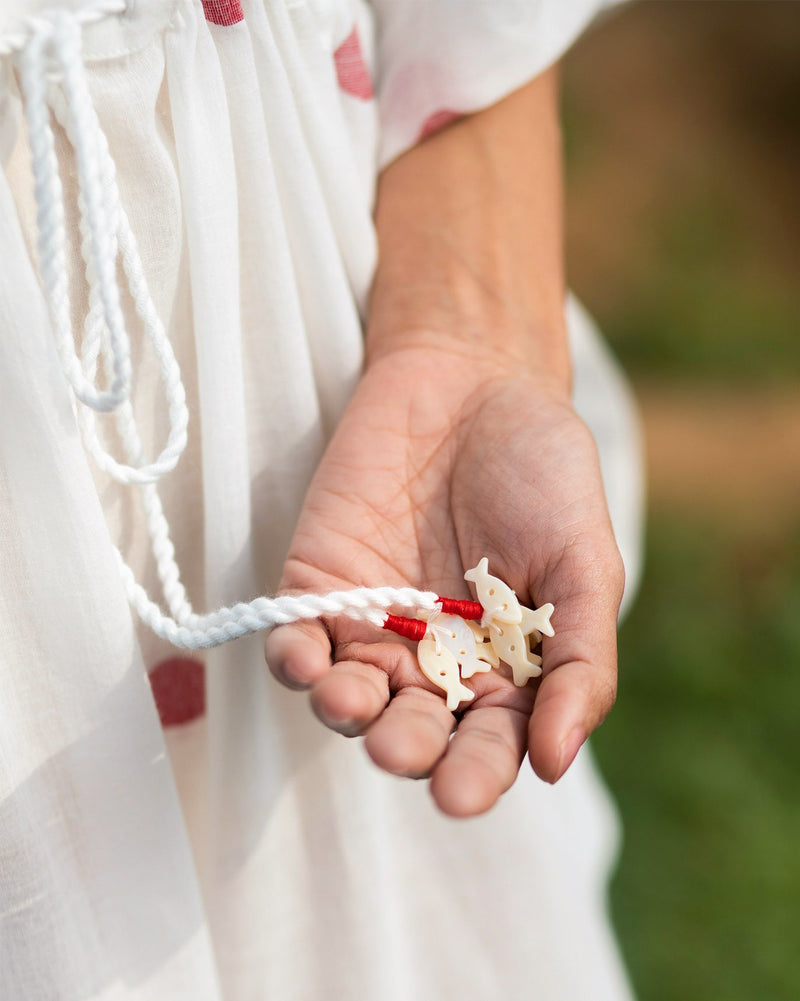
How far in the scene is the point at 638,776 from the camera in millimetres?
2047

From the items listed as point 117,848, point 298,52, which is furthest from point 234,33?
point 117,848

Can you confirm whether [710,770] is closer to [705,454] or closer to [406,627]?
[705,454]

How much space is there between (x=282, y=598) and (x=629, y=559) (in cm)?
73

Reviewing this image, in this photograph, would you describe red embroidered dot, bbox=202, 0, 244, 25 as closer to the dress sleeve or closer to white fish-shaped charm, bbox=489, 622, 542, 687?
the dress sleeve

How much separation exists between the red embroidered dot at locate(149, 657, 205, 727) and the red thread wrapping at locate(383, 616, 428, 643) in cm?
28

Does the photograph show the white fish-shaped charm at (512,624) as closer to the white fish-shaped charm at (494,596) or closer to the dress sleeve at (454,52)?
the white fish-shaped charm at (494,596)

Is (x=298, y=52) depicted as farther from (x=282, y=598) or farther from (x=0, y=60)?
(x=282, y=598)

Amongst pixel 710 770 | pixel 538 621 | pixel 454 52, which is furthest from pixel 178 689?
pixel 710 770

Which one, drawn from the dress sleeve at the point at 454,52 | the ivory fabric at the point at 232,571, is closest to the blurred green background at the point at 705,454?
Result: the dress sleeve at the point at 454,52

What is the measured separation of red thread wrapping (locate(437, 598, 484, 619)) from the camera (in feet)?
2.75

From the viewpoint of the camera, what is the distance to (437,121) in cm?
101

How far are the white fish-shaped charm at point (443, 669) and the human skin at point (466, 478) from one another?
1cm

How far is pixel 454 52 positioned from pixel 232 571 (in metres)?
0.60

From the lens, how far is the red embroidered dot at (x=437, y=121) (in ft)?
3.27
